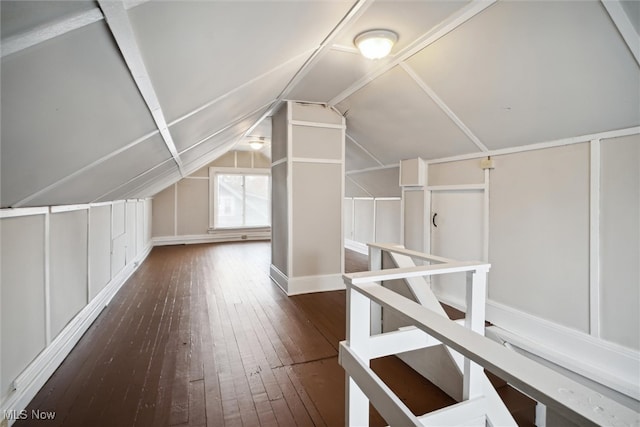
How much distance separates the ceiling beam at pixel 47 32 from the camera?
0.61m

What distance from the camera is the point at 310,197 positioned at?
3.72 meters

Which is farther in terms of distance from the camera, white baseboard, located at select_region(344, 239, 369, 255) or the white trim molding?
the white trim molding

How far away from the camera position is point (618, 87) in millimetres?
1795

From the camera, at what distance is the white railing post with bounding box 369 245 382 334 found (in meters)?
2.33

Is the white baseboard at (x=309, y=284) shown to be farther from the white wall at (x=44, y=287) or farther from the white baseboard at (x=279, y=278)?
the white wall at (x=44, y=287)

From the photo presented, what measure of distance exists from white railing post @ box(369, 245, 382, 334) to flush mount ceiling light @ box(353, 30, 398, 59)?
1478 millimetres

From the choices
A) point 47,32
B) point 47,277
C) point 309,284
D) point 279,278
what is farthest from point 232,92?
point 279,278

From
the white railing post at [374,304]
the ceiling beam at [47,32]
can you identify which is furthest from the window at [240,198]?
the ceiling beam at [47,32]

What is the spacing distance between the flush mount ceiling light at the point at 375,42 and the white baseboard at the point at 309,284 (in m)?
2.57

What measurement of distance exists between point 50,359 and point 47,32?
7.32 ft

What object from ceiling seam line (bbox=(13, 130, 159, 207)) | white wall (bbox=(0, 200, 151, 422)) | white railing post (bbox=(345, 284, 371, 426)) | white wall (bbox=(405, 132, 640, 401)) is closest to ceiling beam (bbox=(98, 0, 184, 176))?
ceiling seam line (bbox=(13, 130, 159, 207))

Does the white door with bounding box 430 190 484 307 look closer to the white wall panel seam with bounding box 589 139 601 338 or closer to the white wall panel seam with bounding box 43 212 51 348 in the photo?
the white wall panel seam with bounding box 589 139 601 338

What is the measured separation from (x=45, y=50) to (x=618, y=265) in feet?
10.1

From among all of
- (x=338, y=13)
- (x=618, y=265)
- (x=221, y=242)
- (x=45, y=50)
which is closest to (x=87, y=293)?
(x=45, y=50)
